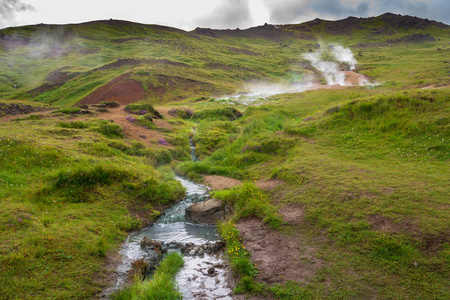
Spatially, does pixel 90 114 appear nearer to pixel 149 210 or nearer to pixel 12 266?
pixel 149 210

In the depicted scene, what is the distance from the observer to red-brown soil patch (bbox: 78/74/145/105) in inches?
1682

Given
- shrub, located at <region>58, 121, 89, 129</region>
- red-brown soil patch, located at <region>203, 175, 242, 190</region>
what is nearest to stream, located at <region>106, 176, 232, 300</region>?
red-brown soil patch, located at <region>203, 175, 242, 190</region>

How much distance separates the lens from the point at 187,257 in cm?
911

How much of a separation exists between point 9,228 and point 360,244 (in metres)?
10.6

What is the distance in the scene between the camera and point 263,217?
10383 mm

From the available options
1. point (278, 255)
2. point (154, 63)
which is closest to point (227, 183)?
point (278, 255)

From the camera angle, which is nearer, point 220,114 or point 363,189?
point 363,189

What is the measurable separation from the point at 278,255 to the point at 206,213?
4388 millimetres

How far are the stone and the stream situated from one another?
0.90ft

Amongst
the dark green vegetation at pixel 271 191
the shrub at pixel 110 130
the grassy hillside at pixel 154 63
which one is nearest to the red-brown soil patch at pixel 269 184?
the dark green vegetation at pixel 271 191

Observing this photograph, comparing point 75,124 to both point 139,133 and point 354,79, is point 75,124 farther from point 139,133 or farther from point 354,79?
point 354,79

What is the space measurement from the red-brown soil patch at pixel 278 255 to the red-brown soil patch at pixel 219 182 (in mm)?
4774

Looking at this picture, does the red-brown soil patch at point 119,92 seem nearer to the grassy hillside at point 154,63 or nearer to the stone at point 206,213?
the grassy hillside at point 154,63

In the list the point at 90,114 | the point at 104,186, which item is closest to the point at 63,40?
the point at 90,114
